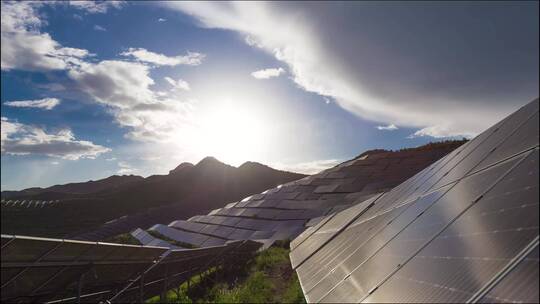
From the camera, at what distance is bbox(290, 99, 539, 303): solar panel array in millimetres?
3705

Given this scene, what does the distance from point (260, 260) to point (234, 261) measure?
369 centimetres

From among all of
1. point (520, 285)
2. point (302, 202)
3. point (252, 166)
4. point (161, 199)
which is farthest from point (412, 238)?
point (252, 166)

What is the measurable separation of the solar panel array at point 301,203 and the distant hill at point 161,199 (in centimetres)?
4377

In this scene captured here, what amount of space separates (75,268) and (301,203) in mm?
36508

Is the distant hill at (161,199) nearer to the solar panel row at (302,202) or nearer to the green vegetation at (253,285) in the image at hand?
the solar panel row at (302,202)

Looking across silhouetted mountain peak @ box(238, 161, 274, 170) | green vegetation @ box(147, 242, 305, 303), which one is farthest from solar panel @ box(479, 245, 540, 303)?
silhouetted mountain peak @ box(238, 161, 274, 170)

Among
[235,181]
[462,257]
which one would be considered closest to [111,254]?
[462,257]

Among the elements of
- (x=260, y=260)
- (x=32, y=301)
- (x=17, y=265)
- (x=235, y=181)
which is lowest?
(x=260, y=260)

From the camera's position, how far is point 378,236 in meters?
9.09

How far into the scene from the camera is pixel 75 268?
484 inches

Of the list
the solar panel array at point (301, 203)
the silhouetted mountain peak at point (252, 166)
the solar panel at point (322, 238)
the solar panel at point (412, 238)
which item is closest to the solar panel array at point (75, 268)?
the solar panel at point (322, 238)

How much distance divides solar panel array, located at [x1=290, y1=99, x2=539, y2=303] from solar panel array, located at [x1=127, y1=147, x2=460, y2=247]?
1032 inches

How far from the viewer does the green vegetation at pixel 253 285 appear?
680 inches

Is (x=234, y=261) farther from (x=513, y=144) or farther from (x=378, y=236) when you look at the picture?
(x=513, y=144)
